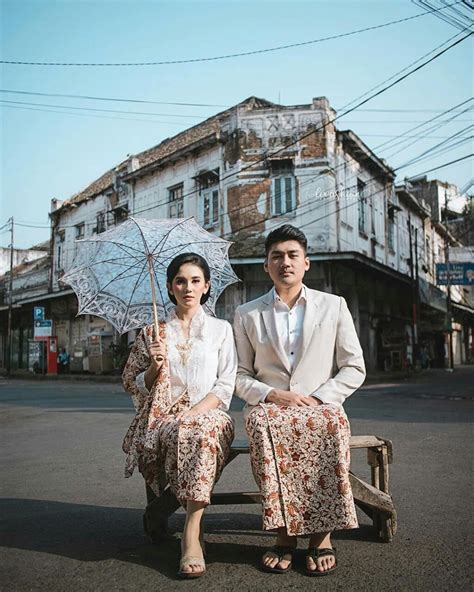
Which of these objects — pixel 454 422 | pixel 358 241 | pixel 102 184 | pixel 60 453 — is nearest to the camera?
pixel 60 453

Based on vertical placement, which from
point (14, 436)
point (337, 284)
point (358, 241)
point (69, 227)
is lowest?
point (14, 436)

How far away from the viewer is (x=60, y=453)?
619cm

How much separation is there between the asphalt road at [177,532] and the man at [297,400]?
238 millimetres

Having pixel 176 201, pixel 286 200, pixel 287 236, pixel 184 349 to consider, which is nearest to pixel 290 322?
pixel 287 236

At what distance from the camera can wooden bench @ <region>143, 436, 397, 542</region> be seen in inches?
118

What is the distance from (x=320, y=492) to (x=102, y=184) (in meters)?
28.3

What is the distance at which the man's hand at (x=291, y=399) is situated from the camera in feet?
9.53

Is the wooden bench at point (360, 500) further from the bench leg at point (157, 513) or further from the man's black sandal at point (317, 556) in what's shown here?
the man's black sandal at point (317, 556)

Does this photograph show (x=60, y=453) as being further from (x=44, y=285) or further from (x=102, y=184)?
(x=44, y=285)

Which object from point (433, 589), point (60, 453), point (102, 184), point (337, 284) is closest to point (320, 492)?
point (433, 589)

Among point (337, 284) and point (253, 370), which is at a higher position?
point (337, 284)

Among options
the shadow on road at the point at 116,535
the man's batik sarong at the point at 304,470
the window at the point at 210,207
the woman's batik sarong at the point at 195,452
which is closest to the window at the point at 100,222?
the window at the point at 210,207

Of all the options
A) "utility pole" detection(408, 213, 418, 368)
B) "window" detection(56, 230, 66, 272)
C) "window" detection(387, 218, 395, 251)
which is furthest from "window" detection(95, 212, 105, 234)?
"utility pole" detection(408, 213, 418, 368)

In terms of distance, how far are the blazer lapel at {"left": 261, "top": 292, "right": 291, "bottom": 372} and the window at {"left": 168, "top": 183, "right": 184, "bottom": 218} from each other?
63.0 ft
